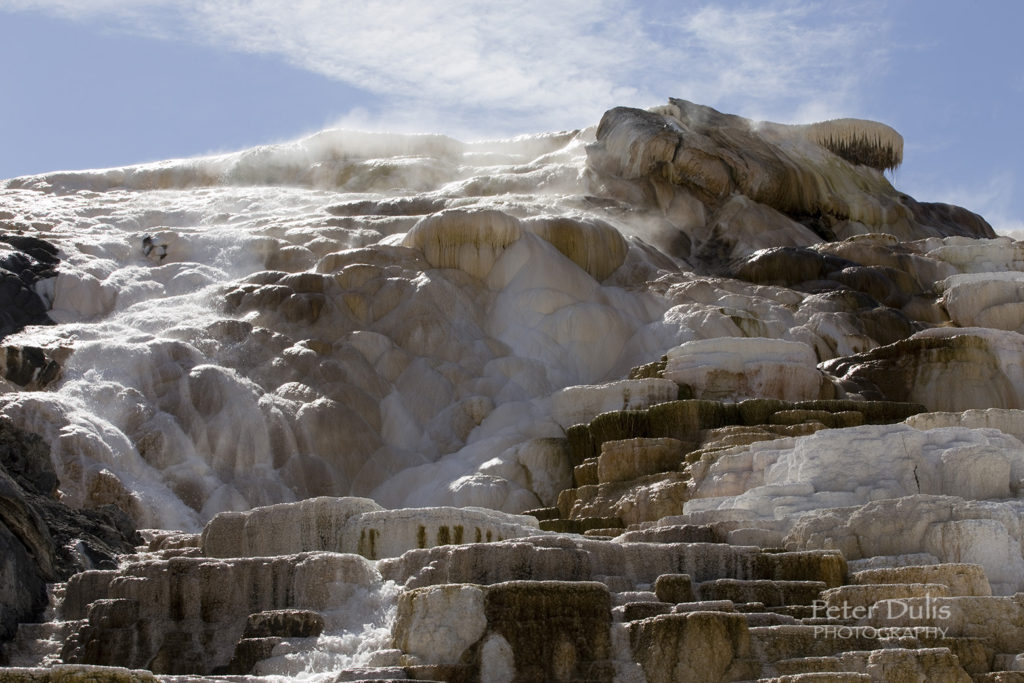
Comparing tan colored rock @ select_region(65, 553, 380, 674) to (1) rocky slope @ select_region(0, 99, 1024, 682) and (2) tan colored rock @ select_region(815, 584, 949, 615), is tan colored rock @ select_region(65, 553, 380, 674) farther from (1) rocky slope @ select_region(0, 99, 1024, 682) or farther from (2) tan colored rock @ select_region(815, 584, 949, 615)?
(2) tan colored rock @ select_region(815, 584, 949, 615)

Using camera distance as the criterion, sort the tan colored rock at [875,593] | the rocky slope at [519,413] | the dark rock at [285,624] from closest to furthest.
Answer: the rocky slope at [519,413] → the tan colored rock at [875,593] → the dark rock at [285,624]

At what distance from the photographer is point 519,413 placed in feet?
81.6

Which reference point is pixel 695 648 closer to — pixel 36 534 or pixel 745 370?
pixel 36 534

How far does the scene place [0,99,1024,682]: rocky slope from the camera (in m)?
12.3

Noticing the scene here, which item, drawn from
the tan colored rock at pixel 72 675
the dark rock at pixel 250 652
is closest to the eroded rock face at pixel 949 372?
the dark rock at pixel 250 652

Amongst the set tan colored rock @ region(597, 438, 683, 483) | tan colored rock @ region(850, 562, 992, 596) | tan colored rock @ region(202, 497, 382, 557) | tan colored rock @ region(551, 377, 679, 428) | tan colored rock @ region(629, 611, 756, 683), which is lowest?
tan colored rock @ region(629, 611, 756, 683)

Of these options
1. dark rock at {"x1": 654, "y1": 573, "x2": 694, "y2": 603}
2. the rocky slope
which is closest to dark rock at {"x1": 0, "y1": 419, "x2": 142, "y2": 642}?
the rocky slope

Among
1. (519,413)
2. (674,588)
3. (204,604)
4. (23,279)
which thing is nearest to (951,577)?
(674,588)

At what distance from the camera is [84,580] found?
48.7 feet

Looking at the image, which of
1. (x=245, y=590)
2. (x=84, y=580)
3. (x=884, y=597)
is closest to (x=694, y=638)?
(x=884, y=597)

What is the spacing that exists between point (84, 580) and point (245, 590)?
1979 mm

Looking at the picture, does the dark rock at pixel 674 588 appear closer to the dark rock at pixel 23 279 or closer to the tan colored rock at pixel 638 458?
the tan colored rock at pixel 638 458

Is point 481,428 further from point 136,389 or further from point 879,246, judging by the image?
point 879,246

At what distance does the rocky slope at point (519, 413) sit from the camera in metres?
12.3
